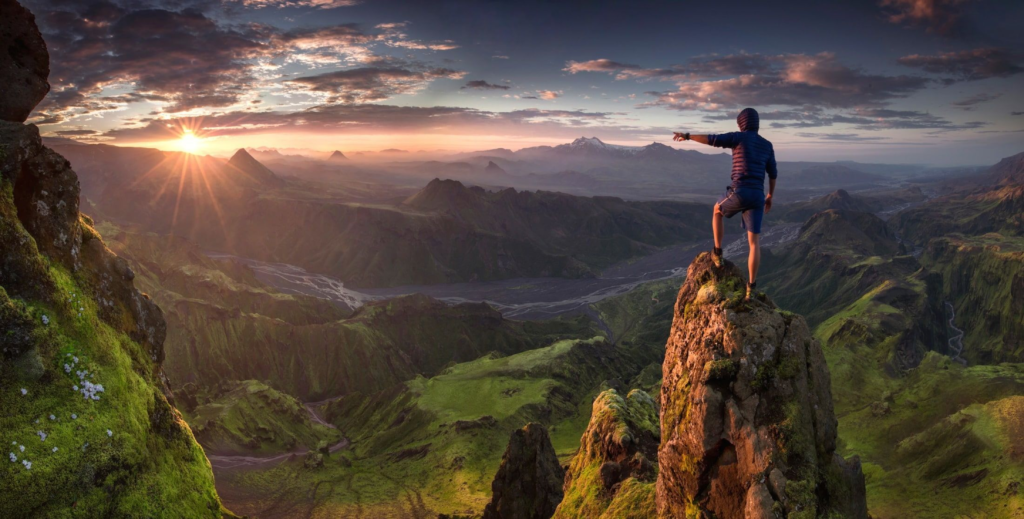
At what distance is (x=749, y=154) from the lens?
1784 centimetres

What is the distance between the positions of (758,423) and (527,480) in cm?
5514

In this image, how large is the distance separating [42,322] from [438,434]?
363 ft

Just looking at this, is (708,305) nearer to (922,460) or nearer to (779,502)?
(779,502)

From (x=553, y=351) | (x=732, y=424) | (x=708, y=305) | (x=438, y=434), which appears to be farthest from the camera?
(x=553, y=351)

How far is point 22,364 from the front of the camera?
21.8m

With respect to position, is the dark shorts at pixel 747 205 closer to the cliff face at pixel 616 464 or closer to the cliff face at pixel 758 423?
the cliff face at pixel 758 423

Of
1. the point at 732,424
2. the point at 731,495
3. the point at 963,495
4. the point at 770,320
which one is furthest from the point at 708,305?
the point at 963,495

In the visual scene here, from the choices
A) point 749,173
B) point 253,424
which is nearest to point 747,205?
→ point 749,173

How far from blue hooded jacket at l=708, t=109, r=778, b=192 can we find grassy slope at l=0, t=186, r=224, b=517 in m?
30.0

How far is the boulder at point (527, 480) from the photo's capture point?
65.2 m

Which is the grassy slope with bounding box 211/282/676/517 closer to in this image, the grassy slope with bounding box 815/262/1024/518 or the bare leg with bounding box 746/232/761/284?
the grassy slope with bounding box 815/262/1024/518

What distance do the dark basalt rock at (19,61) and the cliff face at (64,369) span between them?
57 mm

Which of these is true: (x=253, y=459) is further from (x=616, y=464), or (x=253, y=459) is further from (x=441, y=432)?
(x=616, y=464)

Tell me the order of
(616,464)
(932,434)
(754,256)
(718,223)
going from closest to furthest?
(754,256), (718,223), (616,464), (932,434)
